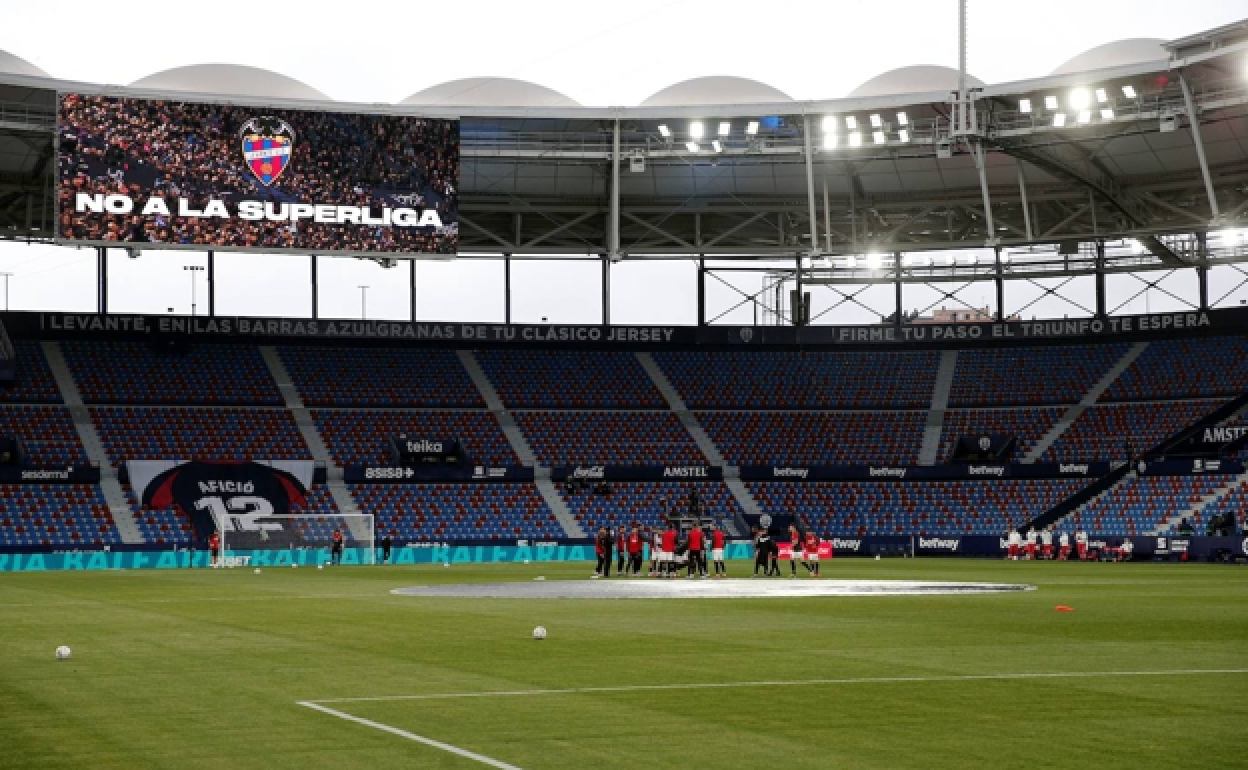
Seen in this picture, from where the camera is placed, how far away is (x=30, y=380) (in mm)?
76438

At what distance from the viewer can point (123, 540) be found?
2709 inches

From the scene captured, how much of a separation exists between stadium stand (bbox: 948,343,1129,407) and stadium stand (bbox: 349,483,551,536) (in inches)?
908

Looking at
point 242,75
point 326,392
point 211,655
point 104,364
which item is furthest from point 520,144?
point 211,655

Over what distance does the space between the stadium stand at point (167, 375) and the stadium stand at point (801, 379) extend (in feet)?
70.9

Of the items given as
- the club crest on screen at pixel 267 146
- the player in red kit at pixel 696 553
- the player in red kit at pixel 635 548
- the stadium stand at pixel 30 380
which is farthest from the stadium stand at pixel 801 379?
the player in red kit at pixel 696 553

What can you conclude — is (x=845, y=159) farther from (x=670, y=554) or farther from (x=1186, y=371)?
(x=670, y=554)

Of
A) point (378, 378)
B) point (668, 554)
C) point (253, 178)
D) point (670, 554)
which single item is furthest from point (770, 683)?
point (378, 378)

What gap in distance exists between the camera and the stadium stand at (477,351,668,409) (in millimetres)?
84188

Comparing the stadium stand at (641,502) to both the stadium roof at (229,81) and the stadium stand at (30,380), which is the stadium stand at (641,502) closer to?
the stadium roof at (229,81)

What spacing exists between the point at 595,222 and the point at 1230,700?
64.5m

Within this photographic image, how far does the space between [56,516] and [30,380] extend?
1006cm

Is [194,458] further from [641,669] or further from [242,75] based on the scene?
[641,669]

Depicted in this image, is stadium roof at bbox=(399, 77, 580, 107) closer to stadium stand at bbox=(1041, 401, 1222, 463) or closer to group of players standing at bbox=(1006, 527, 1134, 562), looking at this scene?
group of players standing at bbox=(1006, 527, 1134, 562)

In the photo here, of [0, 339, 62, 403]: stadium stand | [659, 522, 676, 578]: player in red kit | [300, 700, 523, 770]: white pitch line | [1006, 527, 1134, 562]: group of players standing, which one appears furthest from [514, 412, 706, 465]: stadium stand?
[300, 700, 523, 770]: white pitch line
